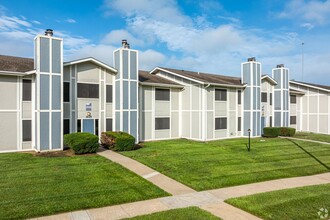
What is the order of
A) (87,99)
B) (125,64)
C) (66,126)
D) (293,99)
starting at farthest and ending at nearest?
(293,99)
(125,64)
(87,99)
(66,126)

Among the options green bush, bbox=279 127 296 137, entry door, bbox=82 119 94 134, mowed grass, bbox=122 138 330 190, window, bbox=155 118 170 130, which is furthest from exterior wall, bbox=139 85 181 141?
green bush, bbox=279 127 296 137

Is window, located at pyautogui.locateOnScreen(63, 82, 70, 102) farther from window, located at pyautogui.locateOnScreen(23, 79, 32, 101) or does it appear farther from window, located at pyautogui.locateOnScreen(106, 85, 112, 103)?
window, located at pyautogui.locateOnScreen(106, 85, 112, 103)

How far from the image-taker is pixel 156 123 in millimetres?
24109

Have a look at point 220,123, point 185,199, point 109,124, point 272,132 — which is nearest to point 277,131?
point 272,132

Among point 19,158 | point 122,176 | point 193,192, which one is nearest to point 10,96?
point 19,158

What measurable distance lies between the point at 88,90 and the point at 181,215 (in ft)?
50.0

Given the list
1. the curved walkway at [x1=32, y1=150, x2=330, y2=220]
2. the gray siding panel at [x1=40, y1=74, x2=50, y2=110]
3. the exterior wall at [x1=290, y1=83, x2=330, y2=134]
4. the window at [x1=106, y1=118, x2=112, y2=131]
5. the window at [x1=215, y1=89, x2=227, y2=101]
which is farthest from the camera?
the exterior wall at [x1=290, y1=83, x2=330, y2=134]

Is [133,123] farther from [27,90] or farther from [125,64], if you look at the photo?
[27,90]

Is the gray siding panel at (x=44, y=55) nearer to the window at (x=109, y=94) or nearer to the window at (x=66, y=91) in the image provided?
the window at (x=66, y=91)

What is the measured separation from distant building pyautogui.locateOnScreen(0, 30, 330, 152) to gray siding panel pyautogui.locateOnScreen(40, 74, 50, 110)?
0.20 feet

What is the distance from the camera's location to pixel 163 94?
24.6m

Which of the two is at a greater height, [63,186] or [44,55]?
[44,55]

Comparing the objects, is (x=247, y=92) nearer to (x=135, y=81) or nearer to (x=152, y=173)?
(x=135, y=81)

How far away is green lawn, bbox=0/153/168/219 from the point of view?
7.95m
